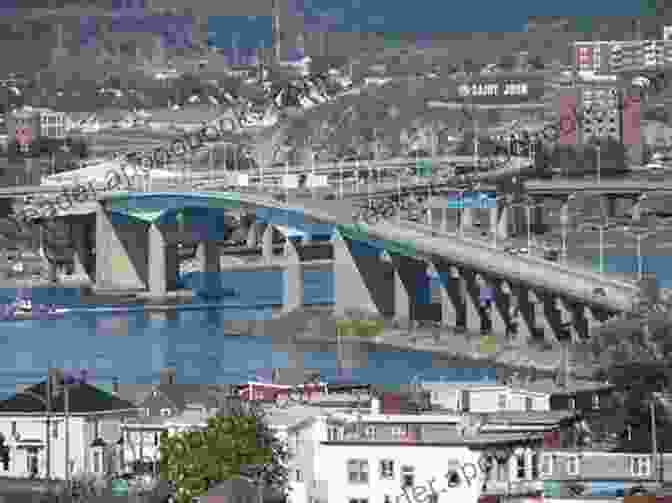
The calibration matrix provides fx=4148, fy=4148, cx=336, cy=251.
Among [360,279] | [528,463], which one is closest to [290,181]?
[360,279]

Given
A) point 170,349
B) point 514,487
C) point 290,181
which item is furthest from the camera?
point 290,181

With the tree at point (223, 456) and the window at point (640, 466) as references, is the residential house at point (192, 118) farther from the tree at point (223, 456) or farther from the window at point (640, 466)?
the window at point (640, 466)

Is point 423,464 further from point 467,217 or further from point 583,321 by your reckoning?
point 467,217

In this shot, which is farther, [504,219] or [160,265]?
[504,219]

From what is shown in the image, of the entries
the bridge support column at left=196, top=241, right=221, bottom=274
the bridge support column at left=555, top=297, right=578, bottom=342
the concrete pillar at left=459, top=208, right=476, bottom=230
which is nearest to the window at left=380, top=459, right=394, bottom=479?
the bridge support column at left=555, top=297, right=578, bottom=342

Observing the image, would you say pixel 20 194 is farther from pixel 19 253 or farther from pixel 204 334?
pixel 204 334

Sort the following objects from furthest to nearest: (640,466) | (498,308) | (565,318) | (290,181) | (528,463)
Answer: (290,181), (498,308), (565,318), (528,463), (640,466)

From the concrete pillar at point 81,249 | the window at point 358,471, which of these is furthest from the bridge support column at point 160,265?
the window at point 358,471
